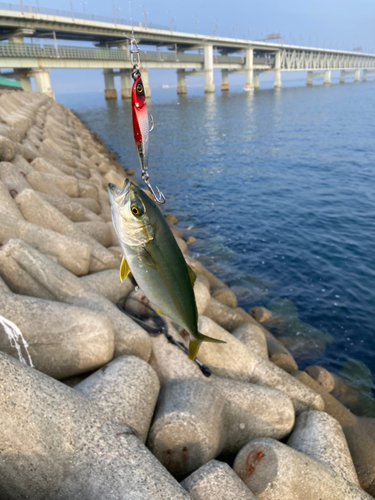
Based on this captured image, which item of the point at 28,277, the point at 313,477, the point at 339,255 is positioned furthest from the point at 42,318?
the point at 339,255

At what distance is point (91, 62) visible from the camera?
62.0 meters

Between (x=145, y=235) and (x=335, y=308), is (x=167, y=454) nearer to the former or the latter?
(x=145, y=235)

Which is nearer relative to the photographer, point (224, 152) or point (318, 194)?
point (318, 194)

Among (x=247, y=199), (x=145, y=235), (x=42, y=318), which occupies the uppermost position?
(x=145, y=235)

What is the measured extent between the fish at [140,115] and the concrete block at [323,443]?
3.84 metres

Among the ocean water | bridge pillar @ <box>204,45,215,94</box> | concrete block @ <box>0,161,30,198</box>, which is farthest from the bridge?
concrete block @ <box>0,161,30,198</box>

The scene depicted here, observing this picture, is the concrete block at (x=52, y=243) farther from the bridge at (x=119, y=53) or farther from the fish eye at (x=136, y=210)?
the bridge at (x=119, y=53)

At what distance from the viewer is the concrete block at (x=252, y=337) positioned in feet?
22.2

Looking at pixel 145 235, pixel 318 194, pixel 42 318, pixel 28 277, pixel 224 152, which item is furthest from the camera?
pixel 224 152

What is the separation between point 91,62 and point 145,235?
69.5m

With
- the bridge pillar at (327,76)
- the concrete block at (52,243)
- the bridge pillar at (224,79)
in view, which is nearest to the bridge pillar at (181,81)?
the bridge pillar at (224,79)

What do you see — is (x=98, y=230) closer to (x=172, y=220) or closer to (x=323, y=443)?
(x=323, y=443)

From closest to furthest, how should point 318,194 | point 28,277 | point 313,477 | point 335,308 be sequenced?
point 313,477 < point 28,277 < point 335,308 < point 318,194

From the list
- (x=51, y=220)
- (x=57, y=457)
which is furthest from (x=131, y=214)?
(x=51, y=220)
